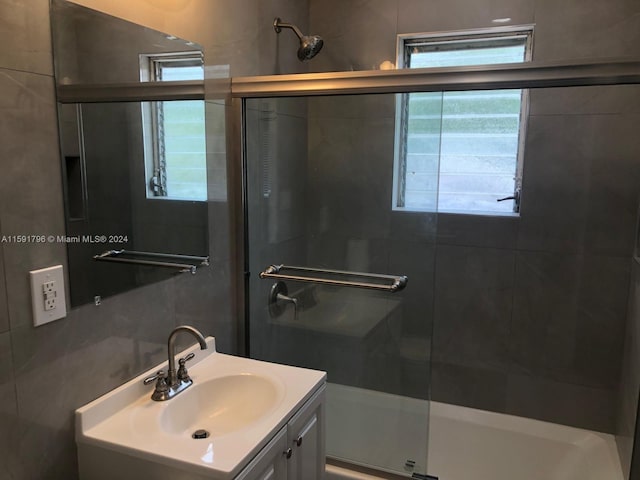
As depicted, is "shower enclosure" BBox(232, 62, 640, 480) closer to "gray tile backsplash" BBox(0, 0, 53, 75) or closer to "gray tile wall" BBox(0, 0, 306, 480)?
"gray tile wall" BBox(0, 0, 306, 480)

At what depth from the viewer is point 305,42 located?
2541mm

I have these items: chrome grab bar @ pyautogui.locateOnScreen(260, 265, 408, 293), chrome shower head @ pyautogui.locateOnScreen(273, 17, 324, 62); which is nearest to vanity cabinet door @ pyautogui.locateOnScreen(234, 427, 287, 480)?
chrome grab bar @ pyautogui.locateOnScreen(260, 265, 408, 293)

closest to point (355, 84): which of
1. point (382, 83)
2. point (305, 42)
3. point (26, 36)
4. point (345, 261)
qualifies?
point (382, 83)

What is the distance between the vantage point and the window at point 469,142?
97.3 inches

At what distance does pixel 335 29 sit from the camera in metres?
2.80

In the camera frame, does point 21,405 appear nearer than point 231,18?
Yes

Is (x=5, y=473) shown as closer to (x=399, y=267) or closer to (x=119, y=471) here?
(x=119, y=471)

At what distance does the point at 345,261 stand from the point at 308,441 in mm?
1129

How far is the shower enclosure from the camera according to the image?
2.41 m

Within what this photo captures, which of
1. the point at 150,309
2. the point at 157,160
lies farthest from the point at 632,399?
the point at 157,160

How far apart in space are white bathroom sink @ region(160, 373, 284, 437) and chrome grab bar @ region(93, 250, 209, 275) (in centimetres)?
43

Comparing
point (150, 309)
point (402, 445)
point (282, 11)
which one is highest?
point (282, 11)

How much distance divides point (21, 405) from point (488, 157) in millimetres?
2440

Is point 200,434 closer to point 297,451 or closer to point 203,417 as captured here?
point 203,417
